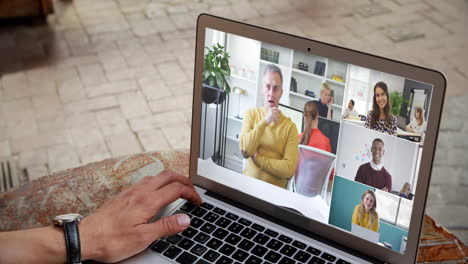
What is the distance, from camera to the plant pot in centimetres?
114

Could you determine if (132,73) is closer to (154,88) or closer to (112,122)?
(154,88)

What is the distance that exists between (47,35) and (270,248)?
9.92 ft

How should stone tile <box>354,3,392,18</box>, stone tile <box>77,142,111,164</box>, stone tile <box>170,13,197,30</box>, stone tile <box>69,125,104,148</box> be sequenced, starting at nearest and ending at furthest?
stone tile <box>77,142,111,164</box>, stone tile <box>69,125,104,148</box>, stone tile <box>170,13,197,30</box>, stone tile <box>354,3,392,18</box>

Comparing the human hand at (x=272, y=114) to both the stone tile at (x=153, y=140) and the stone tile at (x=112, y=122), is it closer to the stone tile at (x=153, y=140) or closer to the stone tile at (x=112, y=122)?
the stone tile at (x=153, y=140)

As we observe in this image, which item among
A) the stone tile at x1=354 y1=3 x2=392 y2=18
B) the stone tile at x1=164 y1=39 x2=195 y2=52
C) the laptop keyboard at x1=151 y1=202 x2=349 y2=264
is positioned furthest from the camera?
the stone tile at x1=354 y1=3 x2=392 y2=18

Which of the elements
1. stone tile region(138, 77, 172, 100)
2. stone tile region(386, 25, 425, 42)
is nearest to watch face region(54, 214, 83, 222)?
stone tile region(138, 77, 172, 100)

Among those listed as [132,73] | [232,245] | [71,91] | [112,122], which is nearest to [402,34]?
[132,73]

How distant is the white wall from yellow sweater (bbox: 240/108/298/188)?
0.09 metres

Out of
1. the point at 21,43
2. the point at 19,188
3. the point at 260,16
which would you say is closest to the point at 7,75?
the point at 21,43

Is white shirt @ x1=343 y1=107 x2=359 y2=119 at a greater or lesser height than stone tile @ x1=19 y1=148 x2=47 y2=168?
greater

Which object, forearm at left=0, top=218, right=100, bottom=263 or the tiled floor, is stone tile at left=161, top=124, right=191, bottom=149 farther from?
forearm at left=0, top=218, right=100, bottom=263

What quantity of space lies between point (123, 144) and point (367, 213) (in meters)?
1.87

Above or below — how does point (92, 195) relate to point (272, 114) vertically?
below

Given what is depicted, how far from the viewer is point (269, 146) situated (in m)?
1.10
